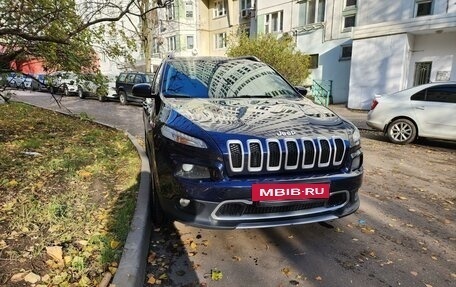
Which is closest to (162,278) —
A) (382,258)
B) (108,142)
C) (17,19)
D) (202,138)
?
(202,138)

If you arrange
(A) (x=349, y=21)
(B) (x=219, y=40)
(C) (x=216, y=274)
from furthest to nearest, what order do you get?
1. (B) (x=219, y=40)
2. (A) (x=349, y=21)
3. (C) (x=216, y=274)

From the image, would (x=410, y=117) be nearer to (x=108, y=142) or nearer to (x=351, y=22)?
(x=108, y=142)

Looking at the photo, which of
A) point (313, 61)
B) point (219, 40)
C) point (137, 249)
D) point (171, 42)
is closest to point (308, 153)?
point (137, 249)

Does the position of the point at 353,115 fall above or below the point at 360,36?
below

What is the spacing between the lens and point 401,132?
850 centimetres

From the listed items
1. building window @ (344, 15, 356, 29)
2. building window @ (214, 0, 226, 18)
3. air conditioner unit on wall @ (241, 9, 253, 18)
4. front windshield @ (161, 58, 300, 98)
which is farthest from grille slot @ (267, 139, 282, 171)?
building window @ (214, 0, 226, 18)

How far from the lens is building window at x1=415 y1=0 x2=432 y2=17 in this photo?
15.8 meters

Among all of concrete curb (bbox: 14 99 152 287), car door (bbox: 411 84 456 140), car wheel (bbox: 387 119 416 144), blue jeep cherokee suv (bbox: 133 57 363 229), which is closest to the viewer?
concrete curb (bbox: 14 99 152 287)

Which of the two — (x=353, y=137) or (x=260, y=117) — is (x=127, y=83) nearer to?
(x=260, y=117)

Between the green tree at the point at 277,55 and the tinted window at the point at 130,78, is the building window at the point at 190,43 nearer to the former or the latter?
the green tree at the point at 277,55

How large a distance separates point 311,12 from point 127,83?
1295 cm

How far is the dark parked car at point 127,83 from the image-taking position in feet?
56.2

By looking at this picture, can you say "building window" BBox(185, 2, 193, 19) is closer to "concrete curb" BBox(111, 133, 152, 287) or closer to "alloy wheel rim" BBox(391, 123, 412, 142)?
"alloy wheel rim" BBox(391, 123, 412, 142)

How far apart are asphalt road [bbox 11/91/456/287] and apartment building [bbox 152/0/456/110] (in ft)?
27.4
